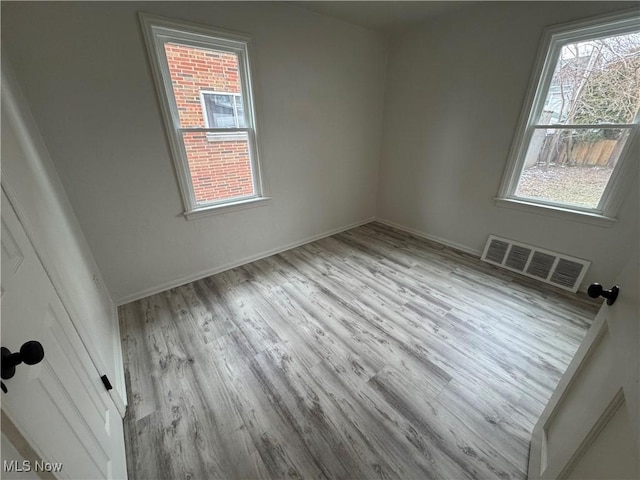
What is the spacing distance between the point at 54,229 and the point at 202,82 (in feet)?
5.51

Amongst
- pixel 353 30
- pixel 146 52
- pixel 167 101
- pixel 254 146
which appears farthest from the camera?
pixel 353 30

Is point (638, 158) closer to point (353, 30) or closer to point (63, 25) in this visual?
point (353, 30)

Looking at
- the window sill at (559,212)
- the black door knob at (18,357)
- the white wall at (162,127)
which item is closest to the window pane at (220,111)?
the white wall at (162,127)

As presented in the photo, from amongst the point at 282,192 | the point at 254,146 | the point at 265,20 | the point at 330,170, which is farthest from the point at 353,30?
the point at 282,192

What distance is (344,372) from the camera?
1646 millimetres

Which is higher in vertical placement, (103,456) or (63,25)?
(63,25)

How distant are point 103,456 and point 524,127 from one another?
3727mm

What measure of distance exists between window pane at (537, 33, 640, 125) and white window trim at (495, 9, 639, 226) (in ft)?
0.21

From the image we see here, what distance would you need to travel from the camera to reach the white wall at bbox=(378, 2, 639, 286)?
224cm

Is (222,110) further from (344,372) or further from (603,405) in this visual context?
(603,405)

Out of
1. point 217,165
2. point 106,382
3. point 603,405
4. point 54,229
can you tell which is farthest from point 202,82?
point 603,405

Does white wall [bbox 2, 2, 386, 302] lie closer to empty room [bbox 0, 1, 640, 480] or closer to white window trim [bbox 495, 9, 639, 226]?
empty room [bbox 0, 1, 640, 480]

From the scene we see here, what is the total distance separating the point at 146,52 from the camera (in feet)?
6.23

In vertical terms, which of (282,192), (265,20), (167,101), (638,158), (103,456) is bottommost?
(103,456)
